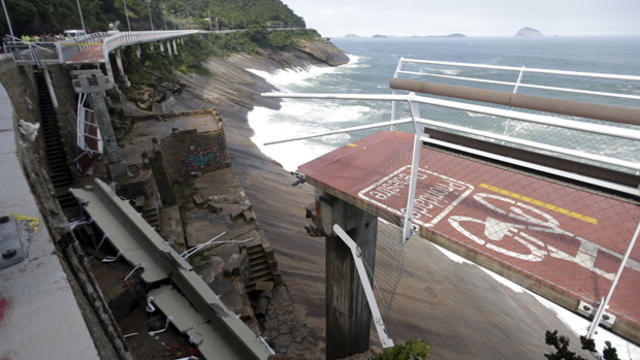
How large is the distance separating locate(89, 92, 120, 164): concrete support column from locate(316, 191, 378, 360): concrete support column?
36.0ft

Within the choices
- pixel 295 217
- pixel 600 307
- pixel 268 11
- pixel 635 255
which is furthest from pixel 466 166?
pixel 268 11

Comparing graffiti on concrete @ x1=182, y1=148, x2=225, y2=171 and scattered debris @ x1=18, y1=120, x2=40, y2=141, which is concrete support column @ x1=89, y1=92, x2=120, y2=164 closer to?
graffiti on concrete @ x1=182, y1=148, x2=225, y2=171

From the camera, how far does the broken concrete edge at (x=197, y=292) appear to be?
18.8 feet

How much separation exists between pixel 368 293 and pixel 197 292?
304 cm

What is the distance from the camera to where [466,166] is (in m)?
6.14

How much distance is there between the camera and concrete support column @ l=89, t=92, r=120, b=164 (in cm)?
1334

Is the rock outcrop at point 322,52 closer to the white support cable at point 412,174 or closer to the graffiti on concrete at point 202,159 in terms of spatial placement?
the graffiti on concrete at point 202,159

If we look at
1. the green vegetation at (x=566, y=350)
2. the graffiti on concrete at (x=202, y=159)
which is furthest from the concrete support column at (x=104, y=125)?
the green vegetation at (x=566, y=350)

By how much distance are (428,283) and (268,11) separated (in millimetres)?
117537

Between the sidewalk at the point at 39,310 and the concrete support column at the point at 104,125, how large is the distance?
487 inches

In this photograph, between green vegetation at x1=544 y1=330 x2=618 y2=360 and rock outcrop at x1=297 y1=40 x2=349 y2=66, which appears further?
rock outcrop at x1=297 y1=40 x2=349 y2=66

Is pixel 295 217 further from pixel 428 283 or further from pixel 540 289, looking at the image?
pixel 540 289

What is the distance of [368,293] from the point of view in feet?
19.1

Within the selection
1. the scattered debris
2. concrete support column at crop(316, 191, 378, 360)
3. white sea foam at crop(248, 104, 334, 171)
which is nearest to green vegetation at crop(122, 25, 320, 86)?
white sea foam at crop(248, 104, 334, 171)
